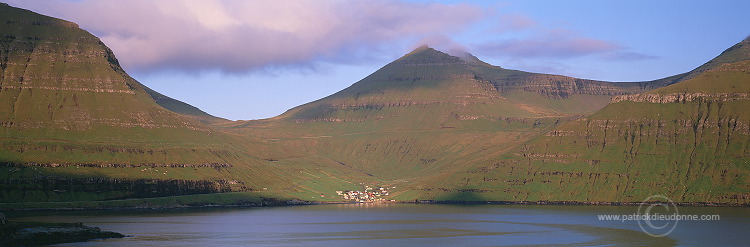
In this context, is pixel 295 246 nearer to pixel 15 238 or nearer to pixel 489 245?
pixel 489 245

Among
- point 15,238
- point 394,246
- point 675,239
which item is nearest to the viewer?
point 15,238

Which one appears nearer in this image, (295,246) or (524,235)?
(295,246)

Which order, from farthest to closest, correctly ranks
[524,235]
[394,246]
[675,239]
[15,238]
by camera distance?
[524,235] < [675,239] < [394,246] < [15,238]

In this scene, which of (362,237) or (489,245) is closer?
(489,245)

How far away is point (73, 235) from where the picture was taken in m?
171

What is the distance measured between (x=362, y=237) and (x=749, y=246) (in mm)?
77015

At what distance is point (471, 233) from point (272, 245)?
51.4m

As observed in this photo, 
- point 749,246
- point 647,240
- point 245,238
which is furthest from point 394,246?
point 749,246

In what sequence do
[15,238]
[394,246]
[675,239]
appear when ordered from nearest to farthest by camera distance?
[15,238], [394,246], [675,239]

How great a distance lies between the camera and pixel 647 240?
180 meters

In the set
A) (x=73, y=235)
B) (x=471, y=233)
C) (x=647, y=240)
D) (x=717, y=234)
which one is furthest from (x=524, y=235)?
(x=73, y=235)

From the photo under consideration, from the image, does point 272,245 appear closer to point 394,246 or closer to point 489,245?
point 394,246

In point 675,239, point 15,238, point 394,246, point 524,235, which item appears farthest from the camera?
point 524,235

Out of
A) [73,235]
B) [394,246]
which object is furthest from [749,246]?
[73,235]
